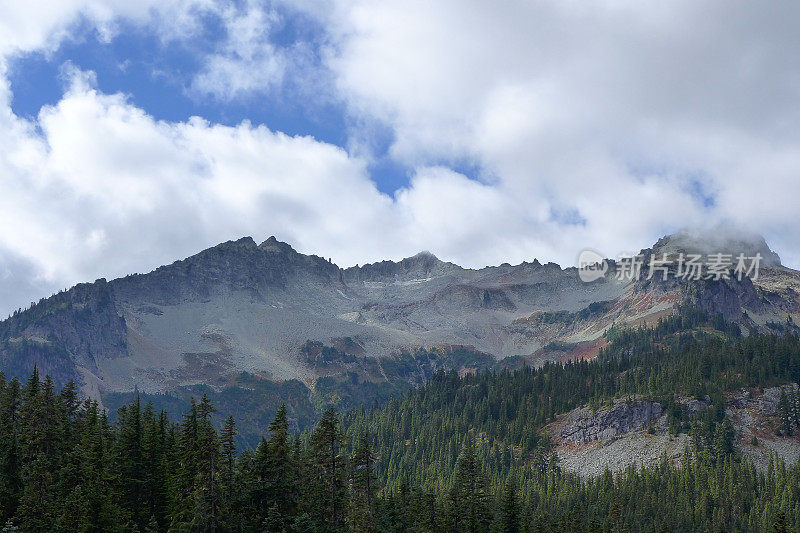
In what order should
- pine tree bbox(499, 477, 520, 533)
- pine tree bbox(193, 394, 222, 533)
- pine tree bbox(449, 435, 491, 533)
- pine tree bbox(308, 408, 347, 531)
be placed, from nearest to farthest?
pine tree bbox(193, 394, 222, 533) → pine tree bbox(308, 408, 347, 531) → pine tree bbox(499, 477, 520, 533) → pine tree bbox(449, 435, 491, 533)

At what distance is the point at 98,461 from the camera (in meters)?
90.9

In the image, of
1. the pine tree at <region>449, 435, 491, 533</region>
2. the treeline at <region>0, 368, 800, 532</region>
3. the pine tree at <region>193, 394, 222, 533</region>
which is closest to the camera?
the pine tree at <region>193, 394, 222, 533</region>

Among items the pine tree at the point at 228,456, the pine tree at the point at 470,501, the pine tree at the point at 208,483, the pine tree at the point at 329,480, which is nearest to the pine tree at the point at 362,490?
the pine tree at the point at 329,480

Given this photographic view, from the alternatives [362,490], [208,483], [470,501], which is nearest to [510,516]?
[470,501]

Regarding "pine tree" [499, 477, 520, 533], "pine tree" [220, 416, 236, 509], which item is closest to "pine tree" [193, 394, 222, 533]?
"pine tree" [220, 416, 236, 509]

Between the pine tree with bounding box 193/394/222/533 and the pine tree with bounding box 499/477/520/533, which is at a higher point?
the pine tree with bounding box 193/394/222/533

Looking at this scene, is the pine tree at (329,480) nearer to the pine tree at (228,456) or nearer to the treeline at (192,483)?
the treeline at (192,483)

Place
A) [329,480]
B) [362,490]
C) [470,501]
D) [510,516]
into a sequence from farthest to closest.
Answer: [470,501]
[510,516]
[362,490]
[329,480]

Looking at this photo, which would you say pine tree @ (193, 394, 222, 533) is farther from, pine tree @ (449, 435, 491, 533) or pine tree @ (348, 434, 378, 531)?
pine tree @ (449, 435, 491, 533)

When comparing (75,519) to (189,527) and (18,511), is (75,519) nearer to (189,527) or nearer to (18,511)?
(18,511)

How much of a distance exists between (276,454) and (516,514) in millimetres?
37285

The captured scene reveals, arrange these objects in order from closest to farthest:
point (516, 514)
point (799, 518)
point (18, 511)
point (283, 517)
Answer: point (18, 511), point (283, 517), point (516, 514), point (799, 518)

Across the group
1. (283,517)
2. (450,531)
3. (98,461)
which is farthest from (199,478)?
(450,531)

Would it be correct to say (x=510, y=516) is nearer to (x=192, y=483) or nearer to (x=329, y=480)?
(x=329, y=480)
